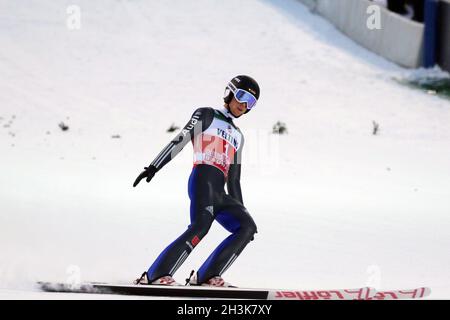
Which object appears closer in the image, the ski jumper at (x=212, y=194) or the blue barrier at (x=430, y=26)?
the ski jumper at (x=212, y=194)

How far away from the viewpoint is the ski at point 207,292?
20.5 ft

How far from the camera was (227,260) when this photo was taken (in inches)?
254

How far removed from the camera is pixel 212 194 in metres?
6.40

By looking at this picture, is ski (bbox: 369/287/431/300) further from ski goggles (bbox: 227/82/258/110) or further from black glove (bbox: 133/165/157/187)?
black glove (bbox: 133/165/157/187)

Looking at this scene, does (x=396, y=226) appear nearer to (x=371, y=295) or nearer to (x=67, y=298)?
(x=371, y=295)

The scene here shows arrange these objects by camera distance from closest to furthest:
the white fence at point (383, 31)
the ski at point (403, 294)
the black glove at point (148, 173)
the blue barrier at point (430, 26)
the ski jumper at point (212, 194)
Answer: the black glove at point (148, 173) < the ski jumper at point (212, 194) < the ski at point (403, 294) < the blue barrier at point (430, 26) < the white fence at point (383, 31)

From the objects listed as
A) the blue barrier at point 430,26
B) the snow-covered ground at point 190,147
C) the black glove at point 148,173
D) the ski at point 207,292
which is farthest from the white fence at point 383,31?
the black glove at point 148,173

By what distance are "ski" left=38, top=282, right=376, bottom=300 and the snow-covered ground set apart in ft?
1.32

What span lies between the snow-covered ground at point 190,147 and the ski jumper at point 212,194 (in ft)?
4.00

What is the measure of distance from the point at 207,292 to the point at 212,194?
0.66m

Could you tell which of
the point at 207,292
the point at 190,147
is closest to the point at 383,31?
the point at 190,147

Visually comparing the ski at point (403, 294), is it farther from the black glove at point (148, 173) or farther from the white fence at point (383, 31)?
the white fence at point (383, 31)

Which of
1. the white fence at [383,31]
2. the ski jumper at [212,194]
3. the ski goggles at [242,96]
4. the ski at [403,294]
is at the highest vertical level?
the ski goggles at [242,96]

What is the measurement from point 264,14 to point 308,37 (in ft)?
5.07
